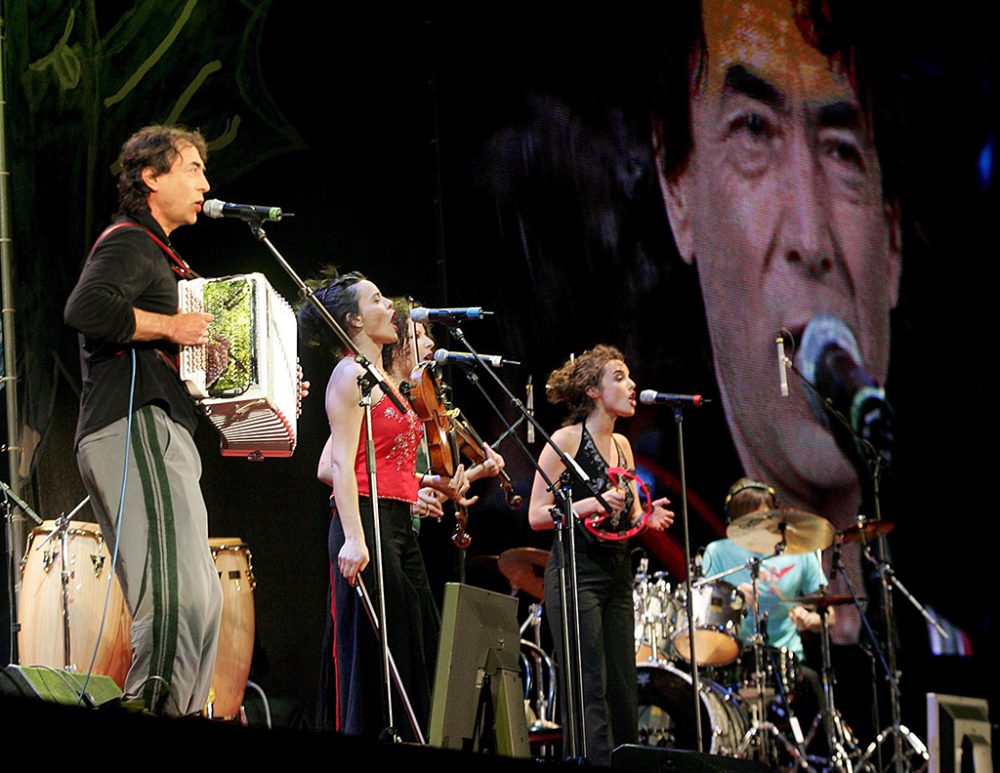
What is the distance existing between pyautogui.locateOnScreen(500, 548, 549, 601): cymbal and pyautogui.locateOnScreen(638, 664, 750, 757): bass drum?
815 millimetres

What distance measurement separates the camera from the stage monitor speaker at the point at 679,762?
303 cm

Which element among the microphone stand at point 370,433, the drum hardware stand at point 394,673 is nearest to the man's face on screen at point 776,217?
the drum hardware stand at point 394,673

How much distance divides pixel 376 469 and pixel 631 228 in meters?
3.84

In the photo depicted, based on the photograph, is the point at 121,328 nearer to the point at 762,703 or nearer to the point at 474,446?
the point at 474,446

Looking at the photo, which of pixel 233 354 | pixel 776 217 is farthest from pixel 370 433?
pixel 776 217

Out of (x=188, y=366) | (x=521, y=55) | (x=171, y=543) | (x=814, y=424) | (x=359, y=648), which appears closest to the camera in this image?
(x=171, y=543)

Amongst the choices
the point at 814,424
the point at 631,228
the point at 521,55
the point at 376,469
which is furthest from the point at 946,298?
the point at 376,469

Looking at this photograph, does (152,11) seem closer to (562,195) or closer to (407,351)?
(407,351)

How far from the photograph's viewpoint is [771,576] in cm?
751

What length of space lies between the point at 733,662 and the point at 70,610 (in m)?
3.97

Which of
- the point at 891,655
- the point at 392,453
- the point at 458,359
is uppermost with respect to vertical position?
the point at 458,359

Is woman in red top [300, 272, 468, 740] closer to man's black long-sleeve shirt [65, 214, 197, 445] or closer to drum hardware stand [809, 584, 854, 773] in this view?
man's black long-sleeve shirt [65, 214, 197, 445]

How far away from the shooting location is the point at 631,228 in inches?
308

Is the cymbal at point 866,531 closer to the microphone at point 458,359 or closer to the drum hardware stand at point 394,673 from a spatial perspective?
the microphone at point 458,359
